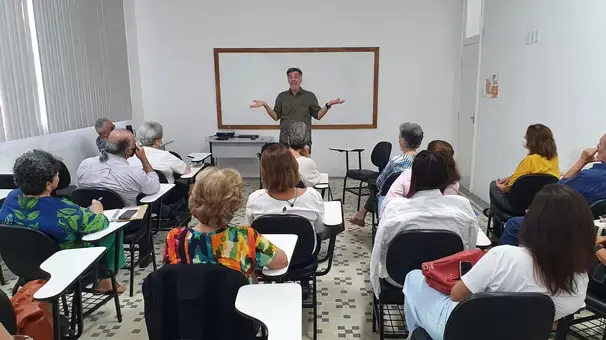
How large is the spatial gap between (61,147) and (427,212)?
428 cm

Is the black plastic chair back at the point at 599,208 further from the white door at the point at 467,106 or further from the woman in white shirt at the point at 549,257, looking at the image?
the white door at the point at 467,106

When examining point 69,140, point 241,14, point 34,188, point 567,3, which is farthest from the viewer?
point 241,14

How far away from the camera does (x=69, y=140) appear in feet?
15.7

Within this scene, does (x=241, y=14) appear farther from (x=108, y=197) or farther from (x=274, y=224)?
(x=274, y=224)

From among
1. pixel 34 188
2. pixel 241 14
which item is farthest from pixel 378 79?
pixel 34 188

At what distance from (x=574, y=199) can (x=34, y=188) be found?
7.65 feet

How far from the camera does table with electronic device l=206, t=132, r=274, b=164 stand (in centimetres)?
603

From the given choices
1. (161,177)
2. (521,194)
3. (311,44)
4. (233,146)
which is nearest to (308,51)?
(311,44)

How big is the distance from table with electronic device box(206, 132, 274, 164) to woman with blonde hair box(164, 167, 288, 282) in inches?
174

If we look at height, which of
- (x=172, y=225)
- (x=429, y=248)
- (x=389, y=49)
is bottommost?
(x=172, y=225)

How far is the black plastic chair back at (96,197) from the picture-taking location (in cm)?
273

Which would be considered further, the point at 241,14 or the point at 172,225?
the point at 241,14

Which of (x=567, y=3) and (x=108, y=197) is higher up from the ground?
(x=567, y=3)

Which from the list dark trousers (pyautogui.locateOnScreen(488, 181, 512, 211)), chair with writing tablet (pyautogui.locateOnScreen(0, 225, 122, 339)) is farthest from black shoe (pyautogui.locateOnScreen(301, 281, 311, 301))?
dark trousers (pyautogui.locateOnScreen(488, 181, 512, 211))
